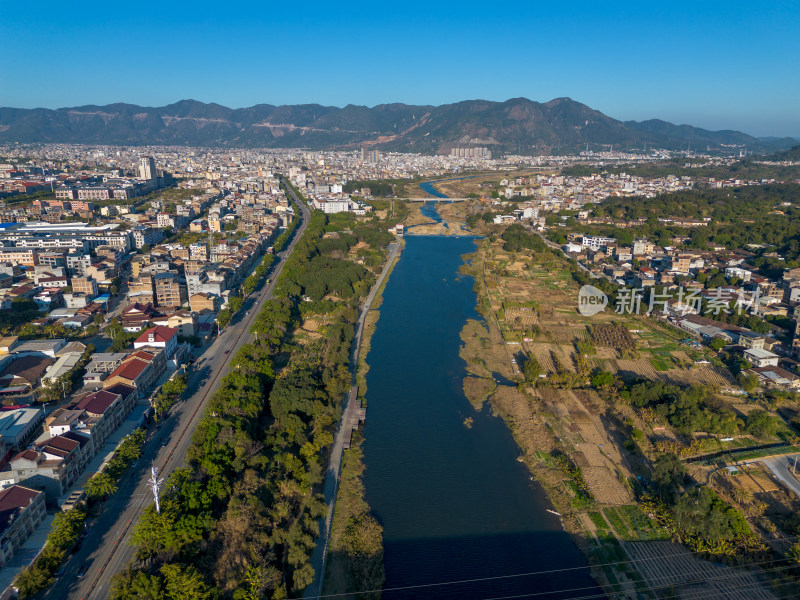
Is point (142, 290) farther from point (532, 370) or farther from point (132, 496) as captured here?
point (532, 370)

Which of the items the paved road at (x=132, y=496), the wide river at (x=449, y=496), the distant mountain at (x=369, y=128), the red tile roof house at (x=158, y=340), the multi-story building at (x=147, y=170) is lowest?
the wide river at (x=449, y=496)

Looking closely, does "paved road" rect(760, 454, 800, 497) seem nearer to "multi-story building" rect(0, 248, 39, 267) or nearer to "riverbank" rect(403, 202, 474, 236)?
"riverbank" rect(403, 202, 474, 236)

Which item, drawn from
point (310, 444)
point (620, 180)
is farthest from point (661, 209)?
point (310, 444)

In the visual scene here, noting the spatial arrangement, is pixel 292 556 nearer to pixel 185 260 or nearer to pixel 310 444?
pixel 310 444

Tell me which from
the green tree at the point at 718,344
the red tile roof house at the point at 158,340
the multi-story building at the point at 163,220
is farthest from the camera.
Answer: the multi-story building at the point at 163,220

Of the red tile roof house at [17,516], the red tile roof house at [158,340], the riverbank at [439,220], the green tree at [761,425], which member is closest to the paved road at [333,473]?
the red tile roof house at [17,516]

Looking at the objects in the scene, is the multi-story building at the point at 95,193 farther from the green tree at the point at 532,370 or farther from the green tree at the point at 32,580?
the green tree at the point at 32,580
